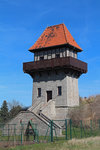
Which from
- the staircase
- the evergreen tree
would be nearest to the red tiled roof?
the staircase

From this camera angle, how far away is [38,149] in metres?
15.2

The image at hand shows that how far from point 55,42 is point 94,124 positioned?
12519mm

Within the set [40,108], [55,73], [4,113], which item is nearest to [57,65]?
[55,73]

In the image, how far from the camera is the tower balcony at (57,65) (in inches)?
1210

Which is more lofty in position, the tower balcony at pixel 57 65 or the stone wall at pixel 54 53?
the stone wall at pixel 54 53

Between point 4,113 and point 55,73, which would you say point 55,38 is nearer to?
point 55,73

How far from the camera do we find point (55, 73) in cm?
3275

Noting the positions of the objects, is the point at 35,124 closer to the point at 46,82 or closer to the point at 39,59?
the point at 46,82

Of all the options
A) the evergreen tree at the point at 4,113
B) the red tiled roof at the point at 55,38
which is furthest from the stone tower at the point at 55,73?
the evergreen tree at the point at 4,113

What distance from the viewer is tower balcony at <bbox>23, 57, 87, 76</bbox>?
101 ft

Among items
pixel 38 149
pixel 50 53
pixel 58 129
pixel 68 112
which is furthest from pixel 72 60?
pixel 38 149

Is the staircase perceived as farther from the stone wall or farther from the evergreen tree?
the evergreen tree

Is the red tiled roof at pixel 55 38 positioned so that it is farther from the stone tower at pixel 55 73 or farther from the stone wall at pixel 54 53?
the stone wall at pixel 54 53

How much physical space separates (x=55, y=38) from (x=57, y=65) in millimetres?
5052
